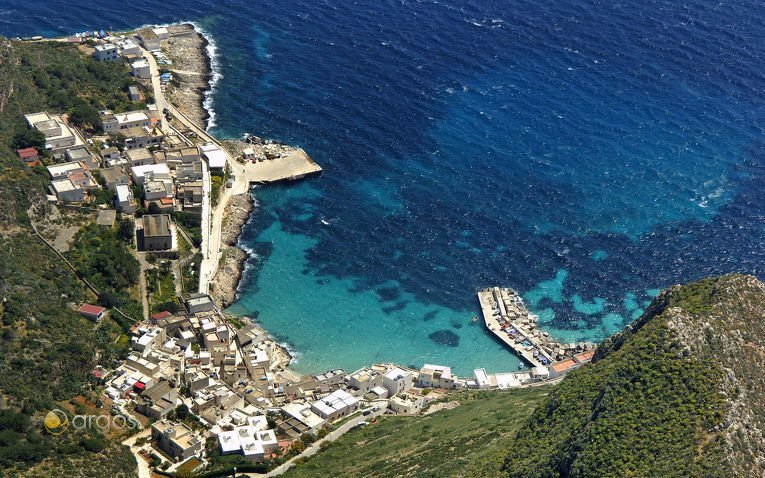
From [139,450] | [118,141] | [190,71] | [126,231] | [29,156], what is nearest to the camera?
[139,450]

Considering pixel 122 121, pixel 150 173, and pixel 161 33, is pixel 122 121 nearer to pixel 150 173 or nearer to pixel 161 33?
pixel 150 173

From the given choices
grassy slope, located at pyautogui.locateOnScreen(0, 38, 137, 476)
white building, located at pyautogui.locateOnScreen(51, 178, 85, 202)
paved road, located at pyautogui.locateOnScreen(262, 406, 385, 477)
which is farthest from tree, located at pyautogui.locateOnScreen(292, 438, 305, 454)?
white building, located at pyautogui.locateOnScreen(51, 178, 85, 202)

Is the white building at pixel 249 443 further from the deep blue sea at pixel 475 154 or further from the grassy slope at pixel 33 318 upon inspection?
the deep blue sea at pixel 475 154

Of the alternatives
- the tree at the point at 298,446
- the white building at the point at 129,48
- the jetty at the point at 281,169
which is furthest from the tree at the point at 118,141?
the tree at the point at 298,446

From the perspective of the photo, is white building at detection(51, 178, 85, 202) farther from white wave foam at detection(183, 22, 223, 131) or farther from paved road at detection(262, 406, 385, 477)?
paved road at detection(262, 406, 385, 477)

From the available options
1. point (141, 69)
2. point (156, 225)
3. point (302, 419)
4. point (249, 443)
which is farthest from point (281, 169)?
point (249, 443)
